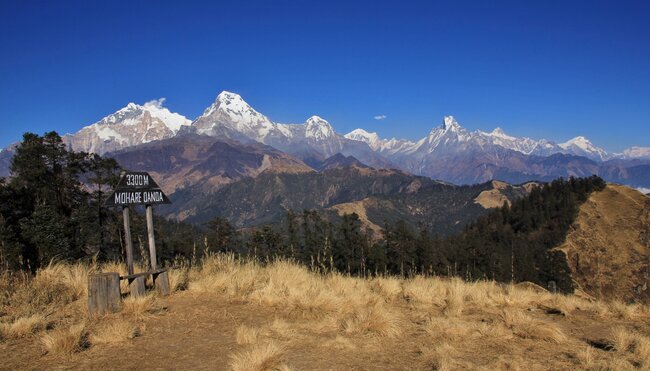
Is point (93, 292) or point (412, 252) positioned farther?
point (412, 252)

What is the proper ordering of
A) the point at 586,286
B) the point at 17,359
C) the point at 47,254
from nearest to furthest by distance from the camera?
the point at 17,359 < the point at 47,254 < the point at 586,286

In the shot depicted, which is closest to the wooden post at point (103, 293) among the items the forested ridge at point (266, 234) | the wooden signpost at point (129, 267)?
the wooden signpost at point (129, 267)

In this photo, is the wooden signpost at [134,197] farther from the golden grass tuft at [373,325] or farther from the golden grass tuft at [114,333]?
the golden grass tuft at [373,325]

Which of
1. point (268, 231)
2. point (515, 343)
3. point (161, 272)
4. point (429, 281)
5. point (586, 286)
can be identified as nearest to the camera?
point (515, 343)

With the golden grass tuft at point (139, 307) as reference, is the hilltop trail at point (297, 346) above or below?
below

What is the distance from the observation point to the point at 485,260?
90.6m

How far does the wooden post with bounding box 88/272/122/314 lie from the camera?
9211 mm

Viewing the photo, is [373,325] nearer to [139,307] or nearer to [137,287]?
[139,307]

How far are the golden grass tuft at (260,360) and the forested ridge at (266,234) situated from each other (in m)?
4.83

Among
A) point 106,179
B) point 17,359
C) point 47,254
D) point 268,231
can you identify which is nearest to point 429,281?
point 17,359

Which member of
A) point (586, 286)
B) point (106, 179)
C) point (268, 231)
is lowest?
point (586, 286)

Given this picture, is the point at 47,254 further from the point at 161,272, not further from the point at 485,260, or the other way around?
the point at 485,260

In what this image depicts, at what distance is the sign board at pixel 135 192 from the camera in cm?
1084

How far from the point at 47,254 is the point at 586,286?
115 meters
